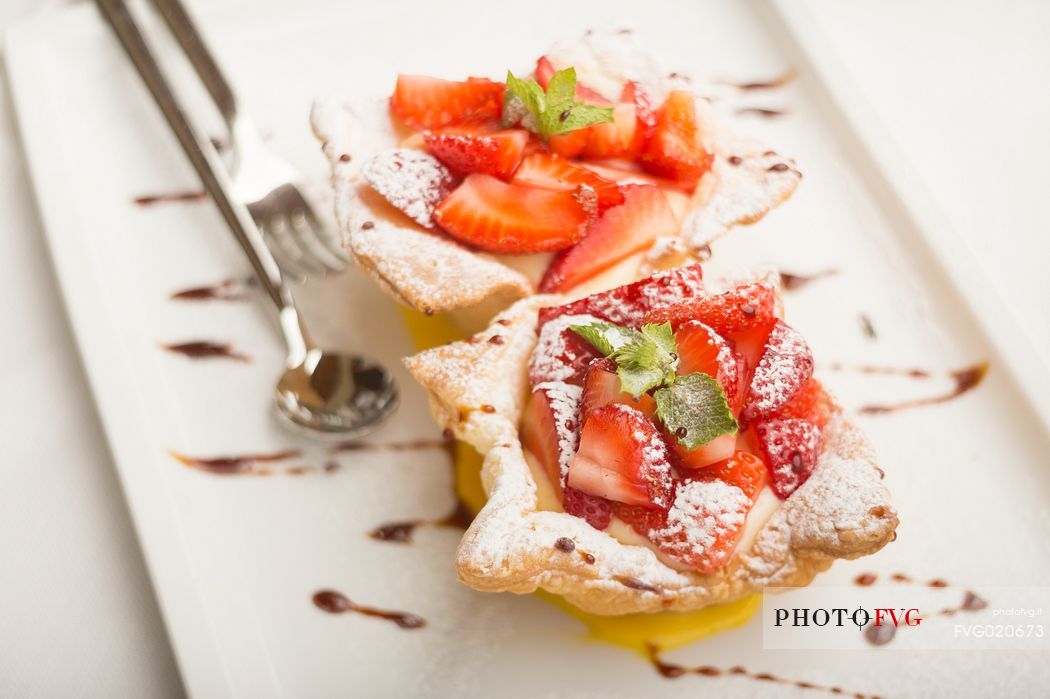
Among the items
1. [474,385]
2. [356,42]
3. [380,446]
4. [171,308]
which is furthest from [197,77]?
[474,385]

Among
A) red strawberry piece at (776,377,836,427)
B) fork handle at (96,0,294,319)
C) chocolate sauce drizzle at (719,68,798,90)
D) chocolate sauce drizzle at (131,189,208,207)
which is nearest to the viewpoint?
red strawberry piece at (776,377,836,427)

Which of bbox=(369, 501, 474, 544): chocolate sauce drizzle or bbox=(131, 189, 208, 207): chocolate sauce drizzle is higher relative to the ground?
bbox=(131, 189, 208, 207): chocolate sauce drizzle

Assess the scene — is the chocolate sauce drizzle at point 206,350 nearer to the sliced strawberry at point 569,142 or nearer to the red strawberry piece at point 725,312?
the sliced strawberry at point 569,142

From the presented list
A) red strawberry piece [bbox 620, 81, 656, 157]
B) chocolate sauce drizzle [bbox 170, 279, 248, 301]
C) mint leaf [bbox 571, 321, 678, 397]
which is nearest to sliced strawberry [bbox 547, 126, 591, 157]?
red strawberry piece [bbox 620, 81, 656, 157]

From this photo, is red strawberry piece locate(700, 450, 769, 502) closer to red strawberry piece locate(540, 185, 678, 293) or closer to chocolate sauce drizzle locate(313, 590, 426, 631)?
red strawberry piece locate(540, 185, 678, 293)

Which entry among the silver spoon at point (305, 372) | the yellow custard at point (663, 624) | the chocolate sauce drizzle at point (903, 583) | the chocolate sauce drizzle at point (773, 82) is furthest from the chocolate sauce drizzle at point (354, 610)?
the chocolate sauce drizzle at point (773, 82)

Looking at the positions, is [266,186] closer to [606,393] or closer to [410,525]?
[410,525]
